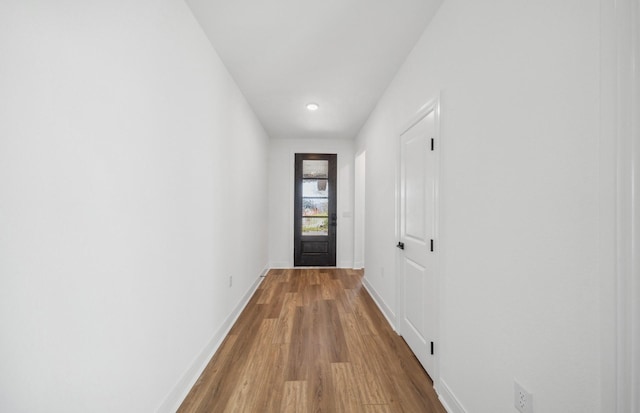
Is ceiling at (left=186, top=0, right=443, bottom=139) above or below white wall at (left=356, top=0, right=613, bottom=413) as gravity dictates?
above

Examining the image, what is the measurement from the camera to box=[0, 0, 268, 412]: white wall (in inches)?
30.7

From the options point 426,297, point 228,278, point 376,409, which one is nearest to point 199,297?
point 228,278

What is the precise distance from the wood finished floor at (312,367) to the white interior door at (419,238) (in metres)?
0.23

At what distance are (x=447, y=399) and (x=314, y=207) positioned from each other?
4092 millimetres

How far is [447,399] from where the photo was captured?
167cm

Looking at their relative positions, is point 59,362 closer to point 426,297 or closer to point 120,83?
point 120,83

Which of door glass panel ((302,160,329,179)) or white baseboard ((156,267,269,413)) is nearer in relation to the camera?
white baseboard ((156,267,269,413))

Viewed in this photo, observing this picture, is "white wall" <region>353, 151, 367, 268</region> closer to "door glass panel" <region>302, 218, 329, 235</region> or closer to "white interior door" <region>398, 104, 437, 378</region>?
"door glass panel" <region>302, 218, 329, 235</region>

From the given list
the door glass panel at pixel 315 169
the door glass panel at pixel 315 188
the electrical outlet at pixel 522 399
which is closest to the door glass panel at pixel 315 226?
the door glass panel at pixel 315 188

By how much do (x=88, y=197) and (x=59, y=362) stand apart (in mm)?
568

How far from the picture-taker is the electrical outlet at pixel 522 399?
3.55ft

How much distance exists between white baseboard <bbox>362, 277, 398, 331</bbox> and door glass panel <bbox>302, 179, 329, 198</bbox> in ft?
6.71

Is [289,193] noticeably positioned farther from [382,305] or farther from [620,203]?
[620,203]

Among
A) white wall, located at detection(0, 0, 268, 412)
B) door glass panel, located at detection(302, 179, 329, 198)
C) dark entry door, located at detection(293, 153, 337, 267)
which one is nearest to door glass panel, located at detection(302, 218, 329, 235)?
dark entry door, located at detection(293, 153, 337, 267)
